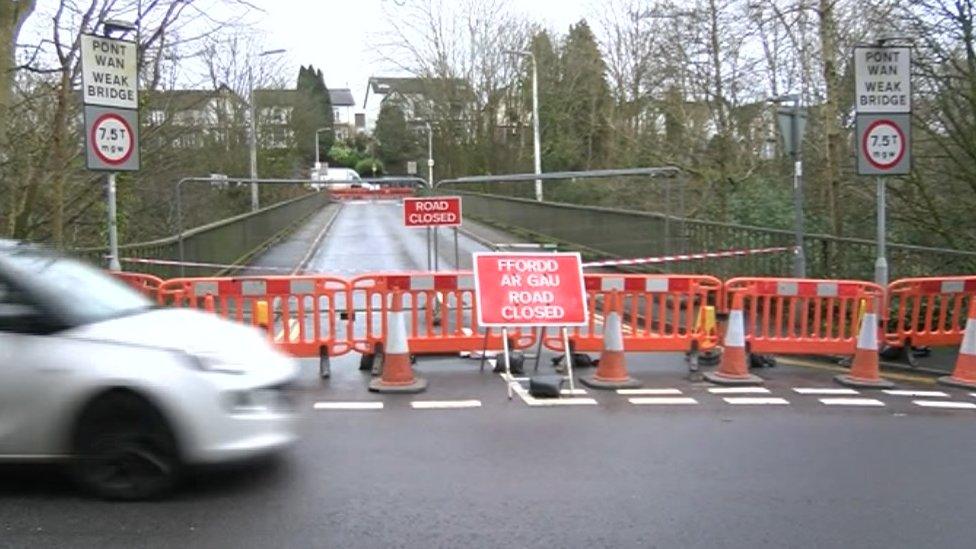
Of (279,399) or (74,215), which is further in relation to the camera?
(74,215)

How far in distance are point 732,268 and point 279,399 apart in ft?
34.4

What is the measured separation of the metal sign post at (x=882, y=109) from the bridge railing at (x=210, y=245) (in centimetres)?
991

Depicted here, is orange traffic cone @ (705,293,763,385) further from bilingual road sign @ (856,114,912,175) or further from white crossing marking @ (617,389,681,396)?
bilingual road sign @ (856,114,912,175)

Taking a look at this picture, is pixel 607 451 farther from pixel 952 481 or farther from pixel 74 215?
pixel 74 215

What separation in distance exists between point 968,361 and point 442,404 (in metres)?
5.39

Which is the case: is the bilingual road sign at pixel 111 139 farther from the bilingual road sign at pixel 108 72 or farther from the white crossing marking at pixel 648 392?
the white crossing marking at pixel 648 392

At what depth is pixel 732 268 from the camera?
1447 cm

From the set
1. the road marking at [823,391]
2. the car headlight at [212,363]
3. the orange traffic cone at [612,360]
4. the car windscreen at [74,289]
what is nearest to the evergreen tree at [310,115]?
the orange traffic cone at [612,360]

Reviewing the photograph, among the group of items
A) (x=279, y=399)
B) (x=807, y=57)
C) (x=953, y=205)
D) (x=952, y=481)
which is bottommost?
(x=952, y=481)

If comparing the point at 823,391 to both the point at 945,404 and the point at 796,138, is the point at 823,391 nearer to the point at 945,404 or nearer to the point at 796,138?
the point at 945,404

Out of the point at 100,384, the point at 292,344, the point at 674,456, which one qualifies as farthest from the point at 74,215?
the point at 674,456

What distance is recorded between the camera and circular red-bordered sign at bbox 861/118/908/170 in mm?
10164

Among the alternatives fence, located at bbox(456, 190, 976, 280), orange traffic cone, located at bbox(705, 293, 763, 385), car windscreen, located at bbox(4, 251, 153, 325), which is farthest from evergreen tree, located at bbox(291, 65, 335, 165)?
car windscreen, located at bbox(4, 251, 153, 325)

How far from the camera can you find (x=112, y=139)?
9.77 m
